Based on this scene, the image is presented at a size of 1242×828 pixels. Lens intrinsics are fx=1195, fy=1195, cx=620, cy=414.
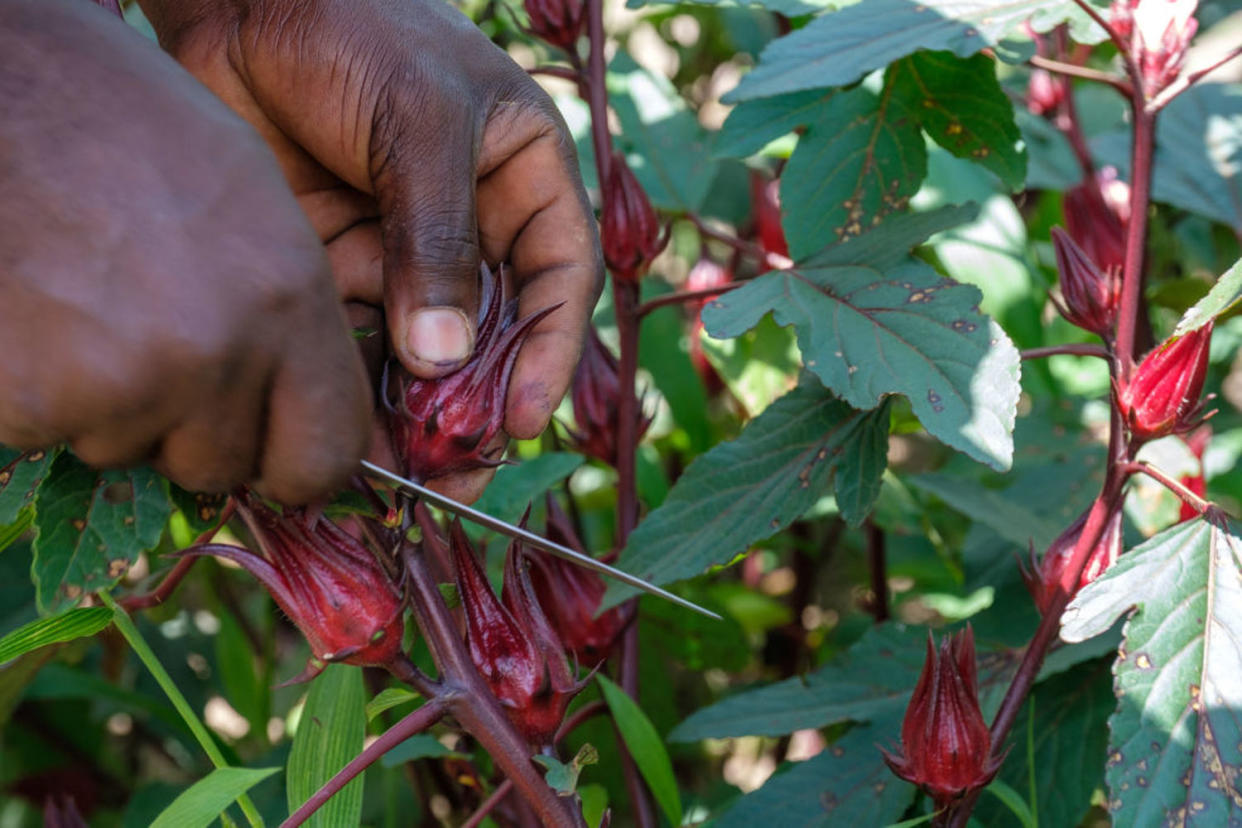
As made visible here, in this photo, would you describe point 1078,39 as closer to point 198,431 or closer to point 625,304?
point 625,304

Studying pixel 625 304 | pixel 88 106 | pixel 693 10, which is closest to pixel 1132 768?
pixel 625 304

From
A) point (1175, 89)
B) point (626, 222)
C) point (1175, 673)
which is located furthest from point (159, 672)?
point (1175, 89)

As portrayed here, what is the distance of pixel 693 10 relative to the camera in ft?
6.89

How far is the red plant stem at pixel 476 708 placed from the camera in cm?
72

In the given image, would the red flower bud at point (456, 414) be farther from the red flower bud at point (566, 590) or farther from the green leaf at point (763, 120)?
the green leaf at point (763, 120)

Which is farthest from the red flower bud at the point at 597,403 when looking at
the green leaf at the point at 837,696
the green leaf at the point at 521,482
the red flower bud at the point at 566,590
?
the green leaf at the point at 837,696

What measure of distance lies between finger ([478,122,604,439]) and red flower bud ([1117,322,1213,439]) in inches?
16.2

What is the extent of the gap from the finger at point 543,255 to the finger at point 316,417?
254mm

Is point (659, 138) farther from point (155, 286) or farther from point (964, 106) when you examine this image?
point (155, 286)

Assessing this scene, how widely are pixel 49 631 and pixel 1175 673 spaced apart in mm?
737

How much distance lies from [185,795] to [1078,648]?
2.46 ft

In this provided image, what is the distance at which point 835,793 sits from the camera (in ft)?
3.34

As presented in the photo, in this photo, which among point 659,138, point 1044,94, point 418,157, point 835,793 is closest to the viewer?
point 418,157

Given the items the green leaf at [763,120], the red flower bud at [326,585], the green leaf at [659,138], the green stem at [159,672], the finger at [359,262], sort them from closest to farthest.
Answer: the red flower bud at [326,585] → the green stem at [159,672] → the finger at [359,262] → the green leaf at [763,120] → the green leaf at [659,138]
